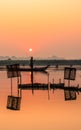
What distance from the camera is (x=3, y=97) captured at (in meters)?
32.9

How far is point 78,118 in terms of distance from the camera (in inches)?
987

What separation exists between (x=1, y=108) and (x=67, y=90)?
6519 millimetres

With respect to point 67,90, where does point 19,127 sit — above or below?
below

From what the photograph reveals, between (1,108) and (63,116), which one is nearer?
(63,116)

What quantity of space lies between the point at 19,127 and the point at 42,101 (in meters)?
8.51

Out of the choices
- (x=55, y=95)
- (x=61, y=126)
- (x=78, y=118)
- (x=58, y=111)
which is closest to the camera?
(x=61, y=126)

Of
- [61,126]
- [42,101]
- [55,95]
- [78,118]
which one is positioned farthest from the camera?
[55,95]

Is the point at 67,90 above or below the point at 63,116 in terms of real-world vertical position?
above

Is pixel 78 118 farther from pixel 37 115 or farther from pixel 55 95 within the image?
pixel 55 95

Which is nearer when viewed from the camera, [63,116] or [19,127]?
[19,127]

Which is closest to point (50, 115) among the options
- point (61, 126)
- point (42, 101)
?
point (61, 126)

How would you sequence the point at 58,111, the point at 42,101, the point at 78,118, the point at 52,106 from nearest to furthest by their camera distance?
the point at 78,118 → the point at 58,111 → the point at 52,106 → the point at 42,101

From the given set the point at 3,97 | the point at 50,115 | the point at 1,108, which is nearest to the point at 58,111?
the point at 50,115

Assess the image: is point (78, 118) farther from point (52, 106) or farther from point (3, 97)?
point (3, 97)
